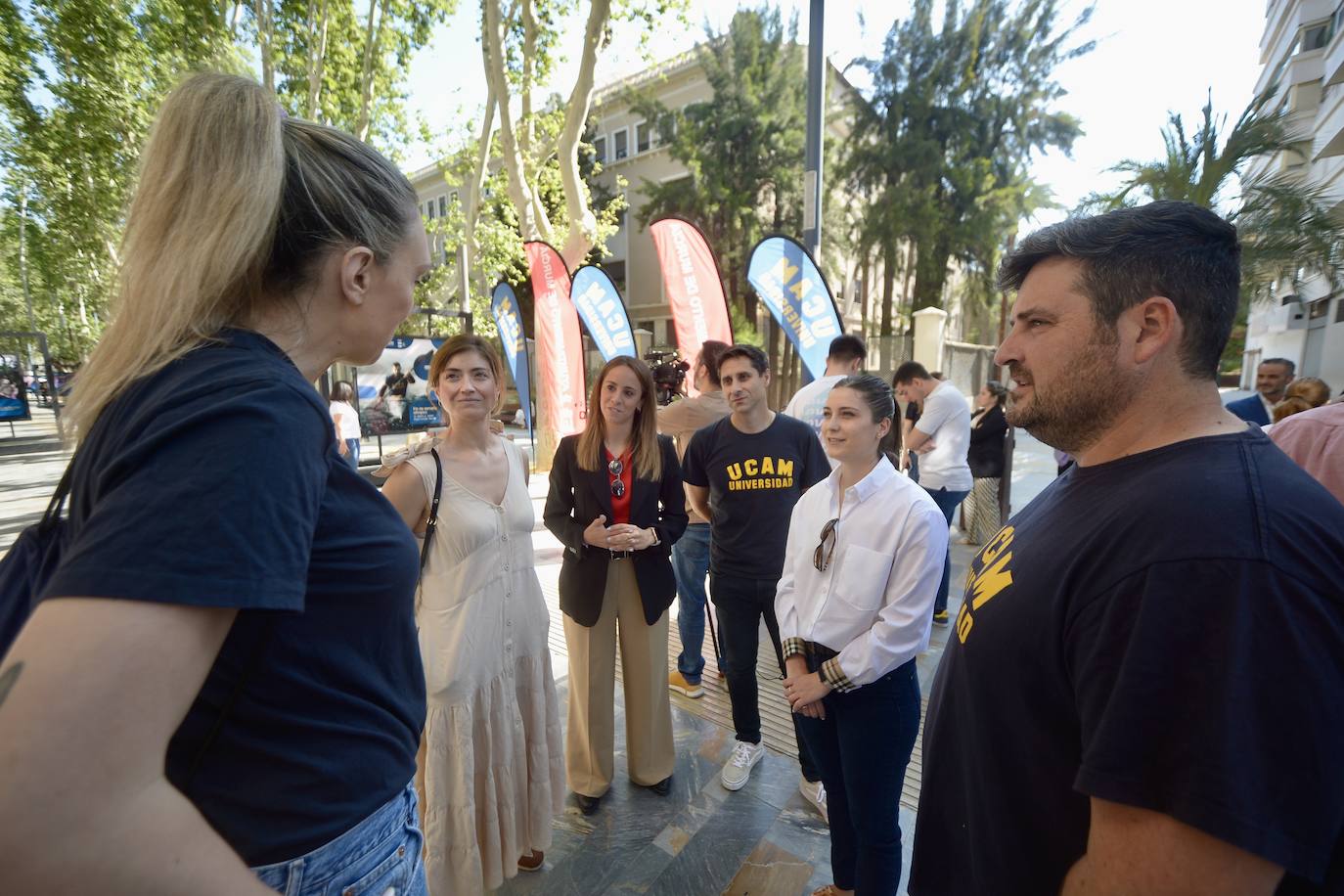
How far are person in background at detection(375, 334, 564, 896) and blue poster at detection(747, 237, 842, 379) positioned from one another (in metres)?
3.88

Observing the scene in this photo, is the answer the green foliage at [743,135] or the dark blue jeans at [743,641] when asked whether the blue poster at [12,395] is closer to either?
the green foliage at [743,135]

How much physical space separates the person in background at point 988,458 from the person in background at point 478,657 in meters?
5.21

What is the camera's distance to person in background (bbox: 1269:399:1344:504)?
2070 mm

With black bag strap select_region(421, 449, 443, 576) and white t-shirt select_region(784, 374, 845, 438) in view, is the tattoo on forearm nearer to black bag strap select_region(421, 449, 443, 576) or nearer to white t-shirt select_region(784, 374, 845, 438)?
black bag strap select_region(421, 449, 443, 576)

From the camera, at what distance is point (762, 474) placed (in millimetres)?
3082

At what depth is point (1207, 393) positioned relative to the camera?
101cm

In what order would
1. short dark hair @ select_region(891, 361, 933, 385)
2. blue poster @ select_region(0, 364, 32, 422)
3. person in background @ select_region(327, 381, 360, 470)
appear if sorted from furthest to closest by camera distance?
1. blue poster @ select_region(0, 364, 32, 422)
2. person in background @ select_region(327, 381, 360, 470)
3. short dark hair @ select_region(891, 361, 933, 385)

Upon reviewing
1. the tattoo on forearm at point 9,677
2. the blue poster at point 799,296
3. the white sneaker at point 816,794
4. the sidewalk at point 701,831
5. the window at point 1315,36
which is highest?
the window at point 1315,36

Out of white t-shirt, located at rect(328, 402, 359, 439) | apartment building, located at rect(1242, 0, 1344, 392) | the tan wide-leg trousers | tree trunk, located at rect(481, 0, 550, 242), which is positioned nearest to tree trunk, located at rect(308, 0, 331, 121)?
tree trunk, located at rect(481, 0, 550, 242)

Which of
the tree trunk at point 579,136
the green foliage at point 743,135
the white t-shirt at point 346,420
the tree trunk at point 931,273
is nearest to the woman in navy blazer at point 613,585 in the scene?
the white t-shirt at point 346,420

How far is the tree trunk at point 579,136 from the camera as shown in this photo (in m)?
7.76

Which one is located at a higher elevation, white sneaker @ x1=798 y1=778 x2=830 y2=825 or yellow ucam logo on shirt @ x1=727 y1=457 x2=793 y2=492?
yellow ucam logo on shirt @ x1=727 y1=457 x2=793 y2=492

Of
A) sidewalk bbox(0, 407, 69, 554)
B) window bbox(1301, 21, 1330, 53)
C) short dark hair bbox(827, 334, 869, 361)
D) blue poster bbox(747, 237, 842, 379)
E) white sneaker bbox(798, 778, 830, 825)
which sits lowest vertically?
white sneaker bbox(798, 778, 830, 825)

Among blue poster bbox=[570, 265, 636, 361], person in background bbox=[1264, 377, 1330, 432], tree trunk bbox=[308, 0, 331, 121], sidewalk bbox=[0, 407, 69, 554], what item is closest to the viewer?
person in background bbox=[1264, 377, 1330, 432]
